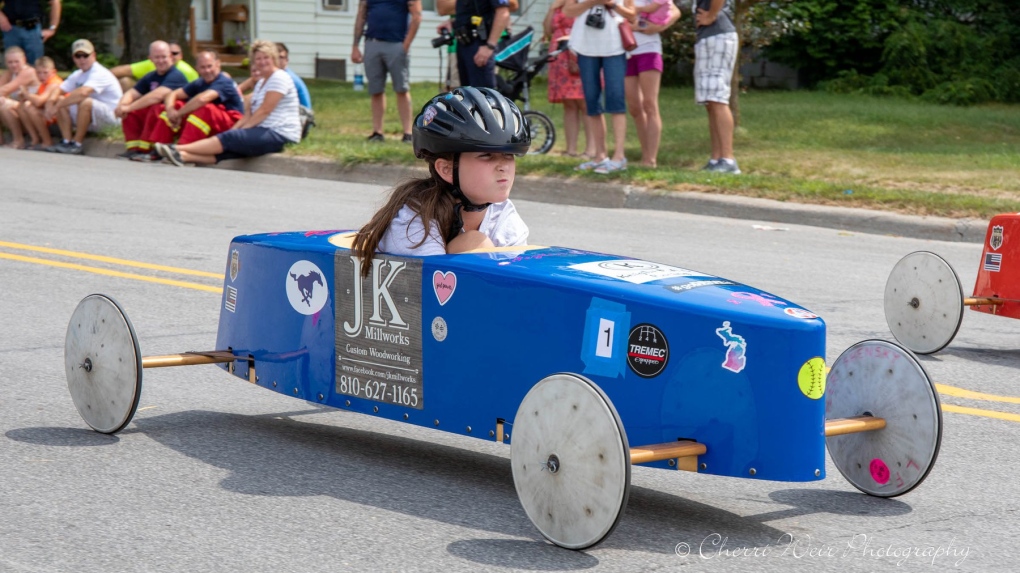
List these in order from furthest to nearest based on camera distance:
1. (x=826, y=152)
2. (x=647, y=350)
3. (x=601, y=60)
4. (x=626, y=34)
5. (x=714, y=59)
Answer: (x=826, y=152), (x=714, y=59), (x=601, y=60), (x=626, y=34), (x=647, y=350)

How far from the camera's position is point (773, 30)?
2527 cm

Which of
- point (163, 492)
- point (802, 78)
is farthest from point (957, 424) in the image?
point (802, 78)

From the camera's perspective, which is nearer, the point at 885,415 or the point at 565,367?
the point at 565,367

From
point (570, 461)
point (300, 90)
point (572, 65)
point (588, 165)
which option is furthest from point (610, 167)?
point (570, 461)

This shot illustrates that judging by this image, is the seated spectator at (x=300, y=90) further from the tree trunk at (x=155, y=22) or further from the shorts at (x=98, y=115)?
the tree trunk at (x=155, y=22)

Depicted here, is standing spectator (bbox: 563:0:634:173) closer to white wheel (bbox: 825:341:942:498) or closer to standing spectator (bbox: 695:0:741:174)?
standing spectator (bbox: 695:0:741:174)

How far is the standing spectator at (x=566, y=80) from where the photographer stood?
14.4 meters

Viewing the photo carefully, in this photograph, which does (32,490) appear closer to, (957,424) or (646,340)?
(646,340)

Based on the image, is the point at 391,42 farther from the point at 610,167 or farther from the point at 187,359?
the point at 187,359

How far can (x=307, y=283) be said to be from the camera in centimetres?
485

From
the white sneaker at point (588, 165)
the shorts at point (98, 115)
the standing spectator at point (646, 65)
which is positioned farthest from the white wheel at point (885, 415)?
the shorts at point (98, 115)

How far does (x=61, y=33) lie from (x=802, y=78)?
17.5 m

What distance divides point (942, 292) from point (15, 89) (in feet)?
47.6

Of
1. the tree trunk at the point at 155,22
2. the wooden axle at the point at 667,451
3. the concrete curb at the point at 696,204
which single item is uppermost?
the tree trunk at the point at 155,22
